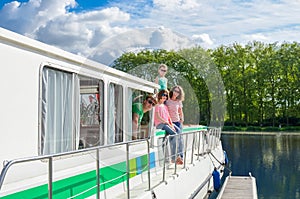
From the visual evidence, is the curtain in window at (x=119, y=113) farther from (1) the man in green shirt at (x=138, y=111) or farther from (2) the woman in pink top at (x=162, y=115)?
(2) the woman in pink top at (x=162, y=115)

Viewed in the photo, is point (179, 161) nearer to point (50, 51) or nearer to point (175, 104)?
point (175, 104)

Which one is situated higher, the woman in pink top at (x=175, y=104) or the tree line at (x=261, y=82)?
the tree line at (x=261, y=82)

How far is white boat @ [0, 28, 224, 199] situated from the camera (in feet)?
14.8

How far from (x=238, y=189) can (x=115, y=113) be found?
754cm

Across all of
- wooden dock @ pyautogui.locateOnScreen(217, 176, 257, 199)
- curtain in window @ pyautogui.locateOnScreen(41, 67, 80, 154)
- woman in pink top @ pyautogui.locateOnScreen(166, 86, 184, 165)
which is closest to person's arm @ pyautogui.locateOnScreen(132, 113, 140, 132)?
woman in pink top @ pyautogui.locateOnScreen(166, 86, 184, 165)

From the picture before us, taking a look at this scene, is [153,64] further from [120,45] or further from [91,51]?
[91,51]

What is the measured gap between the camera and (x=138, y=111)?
837 centimetres

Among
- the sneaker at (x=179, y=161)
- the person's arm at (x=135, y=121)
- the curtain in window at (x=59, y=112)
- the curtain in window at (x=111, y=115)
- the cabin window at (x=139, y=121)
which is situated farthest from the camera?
the sneaker at (x=179, y=161)

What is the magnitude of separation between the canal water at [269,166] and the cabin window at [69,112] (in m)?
12.3

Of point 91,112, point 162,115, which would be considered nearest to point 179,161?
point 162,115

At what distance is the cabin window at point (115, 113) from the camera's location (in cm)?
695

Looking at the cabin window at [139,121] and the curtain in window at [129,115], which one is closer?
the curtain in window at [129,115]

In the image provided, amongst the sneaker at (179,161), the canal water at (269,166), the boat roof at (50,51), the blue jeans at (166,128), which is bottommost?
the canal water at (269,166)

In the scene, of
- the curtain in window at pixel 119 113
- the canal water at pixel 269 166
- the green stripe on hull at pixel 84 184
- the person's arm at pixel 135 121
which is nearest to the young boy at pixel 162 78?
the person's arm at pixel 135 121
